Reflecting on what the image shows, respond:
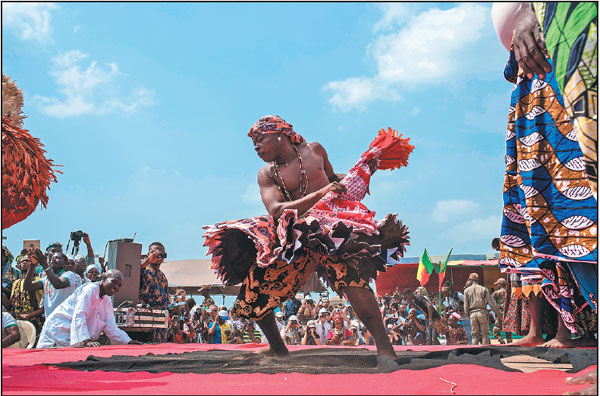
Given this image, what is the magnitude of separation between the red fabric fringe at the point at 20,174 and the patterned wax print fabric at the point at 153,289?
592 centimetres

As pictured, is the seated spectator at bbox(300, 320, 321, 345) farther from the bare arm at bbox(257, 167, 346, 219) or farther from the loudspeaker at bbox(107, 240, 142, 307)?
the bare arm at bbox(257, 167, 346, 219)

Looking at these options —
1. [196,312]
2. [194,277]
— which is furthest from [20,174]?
[194,277]

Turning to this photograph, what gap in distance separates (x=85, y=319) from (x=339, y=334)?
6.47 m

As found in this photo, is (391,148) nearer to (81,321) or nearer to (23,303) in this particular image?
(81,321)

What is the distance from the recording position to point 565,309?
350 centimetres

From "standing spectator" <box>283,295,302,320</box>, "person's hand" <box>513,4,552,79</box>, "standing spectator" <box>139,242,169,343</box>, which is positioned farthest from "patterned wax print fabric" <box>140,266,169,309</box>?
"person's hand" <box>513,4,552,79</box>

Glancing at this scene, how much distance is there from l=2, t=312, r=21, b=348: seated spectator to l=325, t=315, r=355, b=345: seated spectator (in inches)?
263

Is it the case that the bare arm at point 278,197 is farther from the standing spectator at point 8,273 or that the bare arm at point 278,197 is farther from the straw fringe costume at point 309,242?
the standing spectator at point 8,273

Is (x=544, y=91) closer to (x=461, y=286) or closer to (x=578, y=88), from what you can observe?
(x=578, y=88)

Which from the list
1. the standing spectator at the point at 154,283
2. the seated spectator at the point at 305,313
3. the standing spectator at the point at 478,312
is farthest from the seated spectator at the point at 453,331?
the standing spectator at the point at 154,283

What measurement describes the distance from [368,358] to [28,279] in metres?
6.40

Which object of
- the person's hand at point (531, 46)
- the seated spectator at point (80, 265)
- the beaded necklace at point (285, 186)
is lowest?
the seated spectator at point (80, 265)

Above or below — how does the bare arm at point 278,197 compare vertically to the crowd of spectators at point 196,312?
above

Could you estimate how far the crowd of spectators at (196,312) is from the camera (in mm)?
7953
